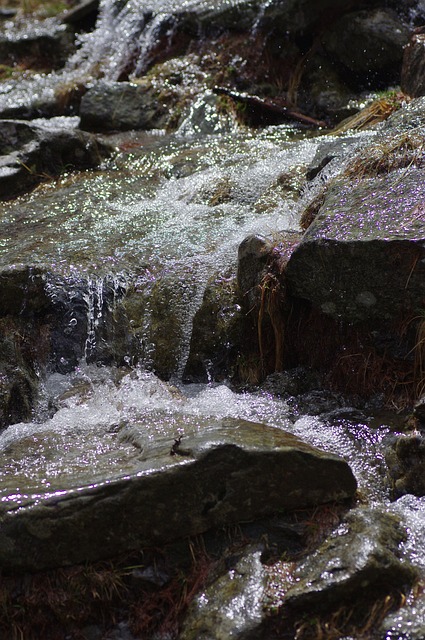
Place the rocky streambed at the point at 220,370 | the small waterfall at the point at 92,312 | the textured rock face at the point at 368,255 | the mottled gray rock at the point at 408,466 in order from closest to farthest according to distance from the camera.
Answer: the rocky streambed at the point at 220,370 → the mottled gray rock at the point at 408,466 → the textured rock face at the point at 368,255 → the small waterfall at the point at 92,312

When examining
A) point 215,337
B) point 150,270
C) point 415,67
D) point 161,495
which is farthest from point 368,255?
point 415,67

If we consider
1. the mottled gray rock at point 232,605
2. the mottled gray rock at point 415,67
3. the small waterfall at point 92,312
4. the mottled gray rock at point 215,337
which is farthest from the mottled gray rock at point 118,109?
the mottled gray rock at point 232,605

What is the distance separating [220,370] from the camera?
5594mm

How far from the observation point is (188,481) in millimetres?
3781

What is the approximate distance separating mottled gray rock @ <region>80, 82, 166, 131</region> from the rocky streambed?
16 centimetres

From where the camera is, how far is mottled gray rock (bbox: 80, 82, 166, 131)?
10133 mm

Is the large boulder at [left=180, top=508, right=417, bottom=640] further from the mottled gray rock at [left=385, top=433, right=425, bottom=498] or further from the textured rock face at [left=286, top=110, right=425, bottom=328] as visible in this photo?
the textured rock face at [left=286, top=110, right=425, bottom=328]

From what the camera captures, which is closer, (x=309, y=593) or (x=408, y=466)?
(x=309, y=593)

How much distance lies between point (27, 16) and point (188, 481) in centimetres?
1333

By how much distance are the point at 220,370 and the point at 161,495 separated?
1.93 m

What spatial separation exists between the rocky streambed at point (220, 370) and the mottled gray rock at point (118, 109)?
0.16 metres

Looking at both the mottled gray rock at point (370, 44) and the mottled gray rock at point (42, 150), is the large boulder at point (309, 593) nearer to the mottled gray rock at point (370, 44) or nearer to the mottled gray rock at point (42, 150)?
the mottled gray rock at point (42, 150)

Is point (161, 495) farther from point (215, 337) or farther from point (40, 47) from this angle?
point (40, 47)

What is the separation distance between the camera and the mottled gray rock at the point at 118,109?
10.1 m
